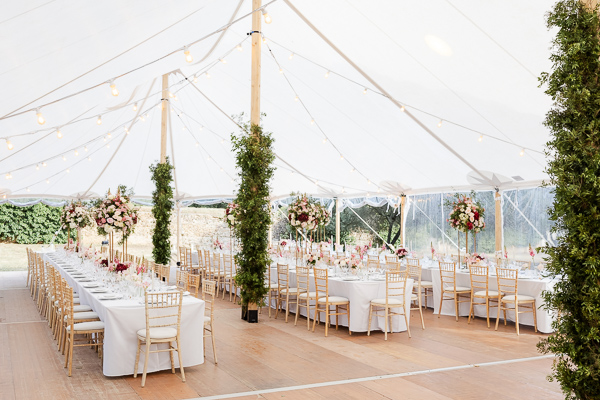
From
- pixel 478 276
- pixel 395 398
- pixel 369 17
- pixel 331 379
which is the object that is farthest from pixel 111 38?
pixel 478 276

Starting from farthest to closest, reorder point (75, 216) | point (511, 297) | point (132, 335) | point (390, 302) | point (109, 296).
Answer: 1. point (75, 216)
2. point (511, 297)
3. point (390, 302)
4. point (109, 296)
5. point (132, 335)

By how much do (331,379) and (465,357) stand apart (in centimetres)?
206

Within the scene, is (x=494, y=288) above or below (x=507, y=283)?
below

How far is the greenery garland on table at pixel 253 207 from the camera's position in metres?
9.14

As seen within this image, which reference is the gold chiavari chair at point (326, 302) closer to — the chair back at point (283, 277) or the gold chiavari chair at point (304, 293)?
the gold chiavari chair at point (304, 293)

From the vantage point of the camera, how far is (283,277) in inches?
410

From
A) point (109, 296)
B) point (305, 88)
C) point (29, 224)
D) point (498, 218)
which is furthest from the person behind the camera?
point (29, 224)

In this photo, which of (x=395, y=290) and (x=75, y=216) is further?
(x=75, y=216)

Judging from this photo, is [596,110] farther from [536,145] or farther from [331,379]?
[536,145]

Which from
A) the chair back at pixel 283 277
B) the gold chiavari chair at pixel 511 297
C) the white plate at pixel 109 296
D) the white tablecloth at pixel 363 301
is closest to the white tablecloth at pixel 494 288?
the gold chiavari chair at pixel 511 297

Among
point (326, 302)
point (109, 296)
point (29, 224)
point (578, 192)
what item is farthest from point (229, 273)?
point (29, 224)

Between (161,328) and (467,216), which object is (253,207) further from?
(467,216)

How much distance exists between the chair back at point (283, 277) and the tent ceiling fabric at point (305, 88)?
372 cm

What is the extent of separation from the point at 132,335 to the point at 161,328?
0.32m
